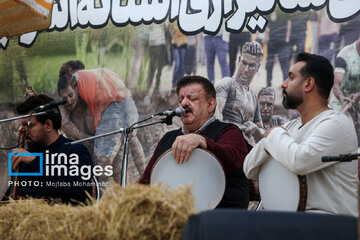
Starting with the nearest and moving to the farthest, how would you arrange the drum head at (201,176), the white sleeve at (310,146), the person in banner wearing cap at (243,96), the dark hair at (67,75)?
the white sleeve at (310,146), the drum head at (201,176), the person in banner wearing cap at (243,96), the dark hair at (67,75)

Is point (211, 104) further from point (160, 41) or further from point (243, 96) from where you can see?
point (160, 41)

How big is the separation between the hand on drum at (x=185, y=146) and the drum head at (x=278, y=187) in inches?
15.3

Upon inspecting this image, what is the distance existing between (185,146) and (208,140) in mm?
175

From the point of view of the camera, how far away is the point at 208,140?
120 inches

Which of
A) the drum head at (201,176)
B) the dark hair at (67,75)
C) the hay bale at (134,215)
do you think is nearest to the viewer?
the hay bale at (134,215)

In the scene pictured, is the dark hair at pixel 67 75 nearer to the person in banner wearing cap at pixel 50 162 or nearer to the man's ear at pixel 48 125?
the person in banner wearing cap at pixel 50 162

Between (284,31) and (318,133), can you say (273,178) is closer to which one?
(318,133)

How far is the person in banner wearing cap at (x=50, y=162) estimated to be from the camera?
3.87 meters

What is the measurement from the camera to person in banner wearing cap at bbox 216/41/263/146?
394cm

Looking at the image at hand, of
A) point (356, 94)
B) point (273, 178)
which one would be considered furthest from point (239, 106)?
point (273, 178)

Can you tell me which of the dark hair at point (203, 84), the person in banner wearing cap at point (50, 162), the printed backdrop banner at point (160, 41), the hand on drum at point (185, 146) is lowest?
the person in banner wearing cap at point (50, 162)

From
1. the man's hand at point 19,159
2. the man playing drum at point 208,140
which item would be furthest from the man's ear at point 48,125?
the man playing drum at point 208,140

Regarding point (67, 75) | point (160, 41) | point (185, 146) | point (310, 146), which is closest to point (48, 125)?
point (67, 75)

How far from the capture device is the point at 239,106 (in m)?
3.97
